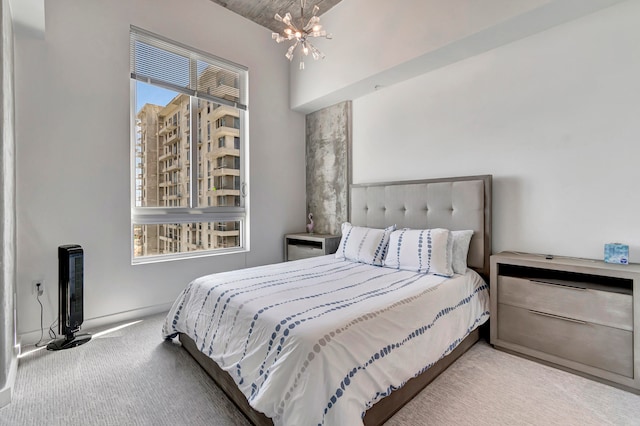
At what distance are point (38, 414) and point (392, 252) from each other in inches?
103

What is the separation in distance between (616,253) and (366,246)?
1.82 metres

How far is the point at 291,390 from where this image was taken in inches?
49.3

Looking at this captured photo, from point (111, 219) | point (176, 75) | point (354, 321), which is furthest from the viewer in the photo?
point (176, 75)

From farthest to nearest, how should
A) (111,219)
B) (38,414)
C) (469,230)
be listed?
1. (111,219)
2. (469,230)
3. (38,414)

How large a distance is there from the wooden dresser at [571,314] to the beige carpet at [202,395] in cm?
11

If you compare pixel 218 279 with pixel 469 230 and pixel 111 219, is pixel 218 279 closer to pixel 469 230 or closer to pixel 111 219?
pixel 111 219

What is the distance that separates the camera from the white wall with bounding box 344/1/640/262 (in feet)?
6.90

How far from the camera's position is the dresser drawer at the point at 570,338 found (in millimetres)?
1835

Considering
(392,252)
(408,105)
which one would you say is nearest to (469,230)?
(392,252)

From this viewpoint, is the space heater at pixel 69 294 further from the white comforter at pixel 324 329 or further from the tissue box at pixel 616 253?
the tissue box at pixel 616 253

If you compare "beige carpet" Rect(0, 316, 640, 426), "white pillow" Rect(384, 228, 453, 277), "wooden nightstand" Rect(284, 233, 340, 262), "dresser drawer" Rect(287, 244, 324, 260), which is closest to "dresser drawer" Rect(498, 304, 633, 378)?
"beige carpet" Rect(0, 316, 640, 426)

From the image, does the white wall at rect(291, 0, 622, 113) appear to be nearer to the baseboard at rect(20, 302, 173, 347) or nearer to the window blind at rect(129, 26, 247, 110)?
the window blind at rect(129, 26, 247, 110)

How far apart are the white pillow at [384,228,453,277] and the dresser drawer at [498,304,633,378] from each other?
576 mm

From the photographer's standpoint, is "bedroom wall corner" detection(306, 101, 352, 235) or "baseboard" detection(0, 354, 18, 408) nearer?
"baseboard" detection(0, 354, 18, 408)
